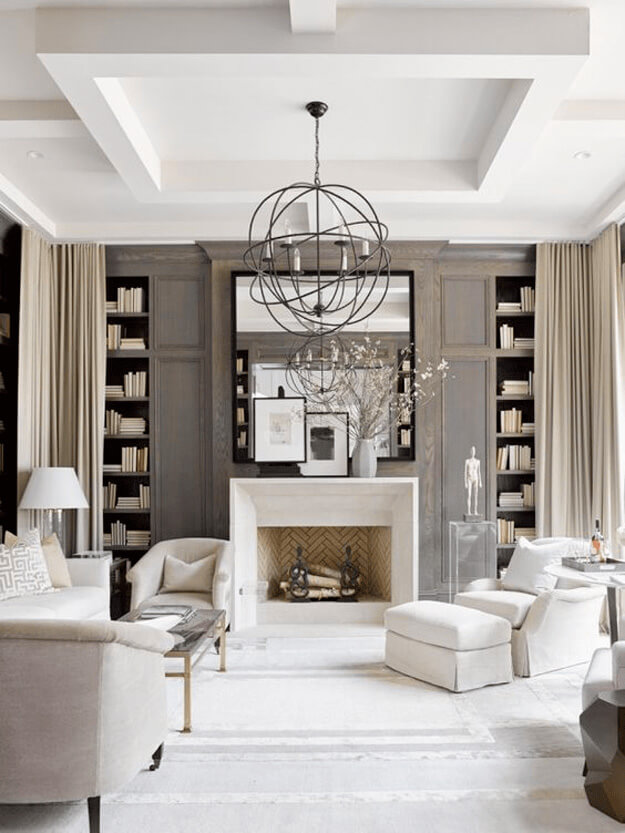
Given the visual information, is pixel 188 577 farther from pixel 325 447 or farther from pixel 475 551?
pixel 475 551

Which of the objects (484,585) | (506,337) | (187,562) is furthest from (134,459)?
(506,337)

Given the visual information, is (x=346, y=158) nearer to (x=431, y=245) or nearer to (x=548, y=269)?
(x=431, y=245)

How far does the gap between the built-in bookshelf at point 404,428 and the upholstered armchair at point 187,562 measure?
4.93 feet

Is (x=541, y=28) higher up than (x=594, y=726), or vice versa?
(x=541, y=28)

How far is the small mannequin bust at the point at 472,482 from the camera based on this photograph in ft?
19.9

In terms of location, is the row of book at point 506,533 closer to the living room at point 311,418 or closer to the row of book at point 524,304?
the living room at point 311,418

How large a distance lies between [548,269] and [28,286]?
3.84m

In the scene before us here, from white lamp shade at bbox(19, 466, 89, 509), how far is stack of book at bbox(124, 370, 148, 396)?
918 mm

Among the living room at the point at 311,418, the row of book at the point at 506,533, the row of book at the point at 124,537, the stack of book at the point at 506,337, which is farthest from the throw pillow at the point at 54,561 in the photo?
the stack of book at the point at 506,337

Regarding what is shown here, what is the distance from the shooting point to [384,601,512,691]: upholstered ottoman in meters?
4.41

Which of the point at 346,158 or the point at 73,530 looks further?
the point at 73,530

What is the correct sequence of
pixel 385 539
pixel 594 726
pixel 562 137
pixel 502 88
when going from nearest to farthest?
1. pixel 594 726
2. pixel 502 88
3. pixel 562 137
4. pixel 385 539

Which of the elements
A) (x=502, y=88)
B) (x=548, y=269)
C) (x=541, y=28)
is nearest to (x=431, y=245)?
(x=548, y=269)

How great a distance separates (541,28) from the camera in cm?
331
